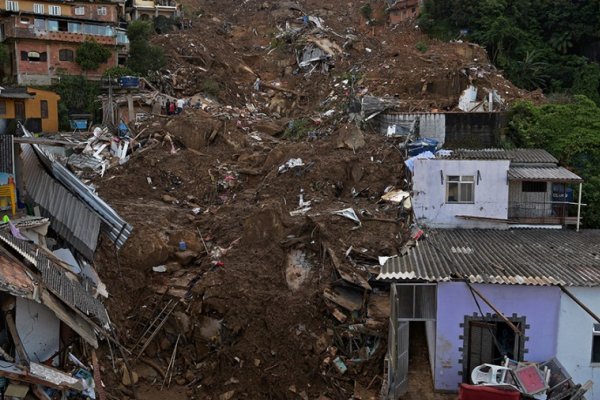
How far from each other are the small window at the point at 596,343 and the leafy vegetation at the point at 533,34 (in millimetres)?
21264

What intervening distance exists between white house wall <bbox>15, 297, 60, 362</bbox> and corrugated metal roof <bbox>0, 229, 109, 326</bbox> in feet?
1.31

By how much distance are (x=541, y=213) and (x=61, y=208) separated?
11826mm

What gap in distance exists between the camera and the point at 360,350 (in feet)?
40.1

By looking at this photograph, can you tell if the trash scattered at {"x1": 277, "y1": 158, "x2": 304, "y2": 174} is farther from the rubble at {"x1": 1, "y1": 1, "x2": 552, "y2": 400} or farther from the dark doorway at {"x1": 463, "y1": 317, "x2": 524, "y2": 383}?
the dark doorway at {"x1": 463, "y1": 317, "x2": 524, "y2": 383}

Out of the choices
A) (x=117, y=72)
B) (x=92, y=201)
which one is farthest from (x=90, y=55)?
(x=92, y=201)

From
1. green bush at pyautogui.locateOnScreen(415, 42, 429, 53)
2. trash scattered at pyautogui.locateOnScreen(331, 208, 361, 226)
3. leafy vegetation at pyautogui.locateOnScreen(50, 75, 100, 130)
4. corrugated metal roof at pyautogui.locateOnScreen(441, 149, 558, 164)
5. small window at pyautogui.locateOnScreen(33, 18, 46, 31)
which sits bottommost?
trash scattered at pyautogui.locateOnScreen(331, 208, 361, 226)

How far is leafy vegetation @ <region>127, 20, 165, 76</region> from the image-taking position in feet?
95.6

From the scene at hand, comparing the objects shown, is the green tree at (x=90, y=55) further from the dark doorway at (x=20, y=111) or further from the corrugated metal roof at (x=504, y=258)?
the corrugated metal roof at (x=504, y=258)

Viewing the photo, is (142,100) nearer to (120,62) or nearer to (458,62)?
(120,62)

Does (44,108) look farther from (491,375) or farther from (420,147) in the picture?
(491,375)

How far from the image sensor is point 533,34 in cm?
3178

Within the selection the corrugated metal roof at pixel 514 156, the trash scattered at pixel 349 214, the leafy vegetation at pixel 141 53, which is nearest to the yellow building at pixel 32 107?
the leafy vegetation at pixel 141 53

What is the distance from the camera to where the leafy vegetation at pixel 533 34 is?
29.8m

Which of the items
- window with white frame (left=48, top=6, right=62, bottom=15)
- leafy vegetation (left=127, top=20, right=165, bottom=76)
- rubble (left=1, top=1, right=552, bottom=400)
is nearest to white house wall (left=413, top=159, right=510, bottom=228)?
rubble (left=1, top=1, right=552, bottom=400)
